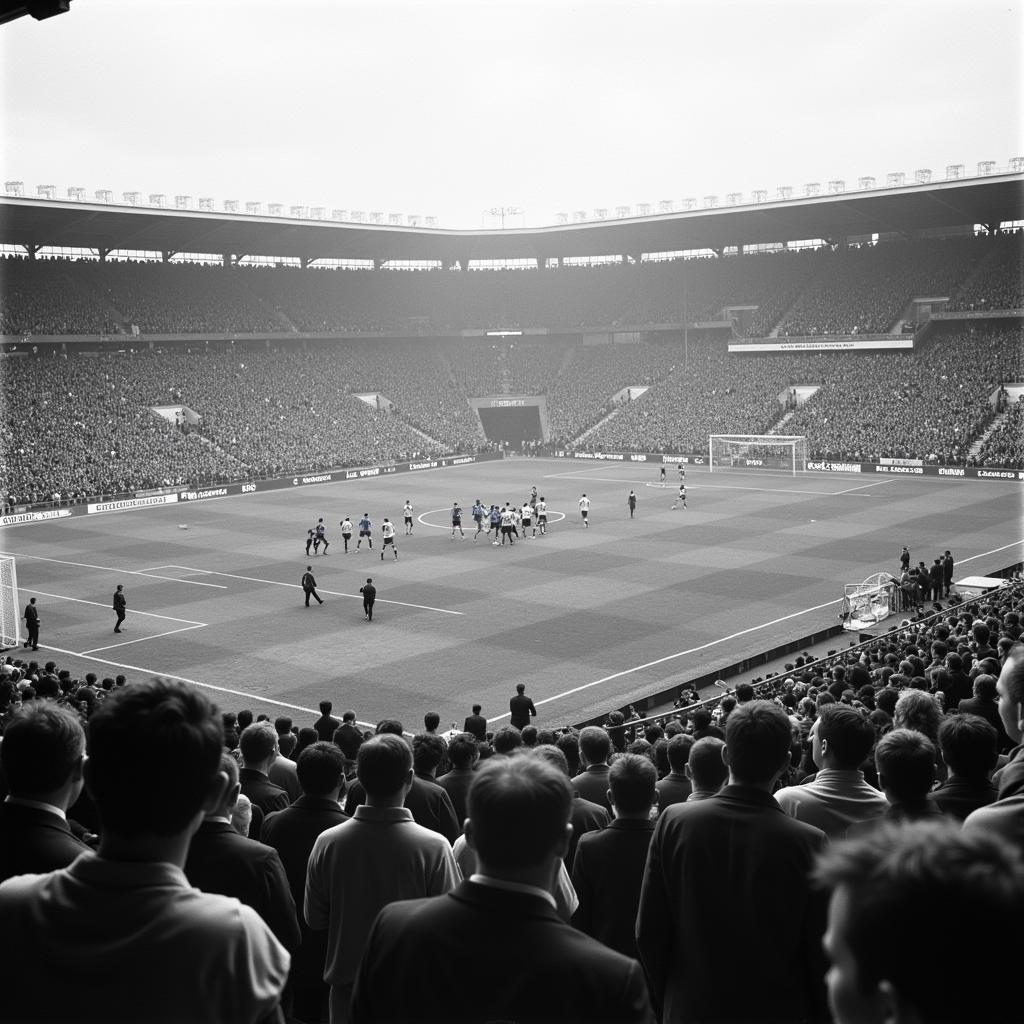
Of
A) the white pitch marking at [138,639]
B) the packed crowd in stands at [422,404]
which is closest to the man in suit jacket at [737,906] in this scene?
the white pitch marking at [138,639]

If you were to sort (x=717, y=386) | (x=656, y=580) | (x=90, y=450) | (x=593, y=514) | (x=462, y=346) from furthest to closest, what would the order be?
1. (x=462, y=346)
2. (x=717, y=386)
3. (x=90, y=450)
4. (x=593, y=514)
5. (x=656, y=580)

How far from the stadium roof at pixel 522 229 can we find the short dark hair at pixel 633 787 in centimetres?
6498

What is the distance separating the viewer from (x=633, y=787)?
607cm

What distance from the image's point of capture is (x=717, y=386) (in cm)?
8081

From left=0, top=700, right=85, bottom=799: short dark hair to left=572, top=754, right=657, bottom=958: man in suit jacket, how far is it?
9.33ft

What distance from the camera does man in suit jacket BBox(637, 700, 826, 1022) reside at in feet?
14.6

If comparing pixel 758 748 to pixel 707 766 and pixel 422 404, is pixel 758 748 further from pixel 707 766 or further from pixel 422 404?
Answer: pixel 422 404

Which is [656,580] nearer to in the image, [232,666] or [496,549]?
[496,549]

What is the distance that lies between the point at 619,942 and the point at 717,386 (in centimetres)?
7753

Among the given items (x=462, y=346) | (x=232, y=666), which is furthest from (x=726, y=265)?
(x=232, y=666)

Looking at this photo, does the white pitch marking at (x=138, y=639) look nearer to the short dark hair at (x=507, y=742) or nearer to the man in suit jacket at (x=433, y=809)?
the short dark hair at (x=507, y=742)

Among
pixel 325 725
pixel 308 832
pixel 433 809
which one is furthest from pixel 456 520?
pixel 308 832

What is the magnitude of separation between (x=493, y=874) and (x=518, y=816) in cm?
19

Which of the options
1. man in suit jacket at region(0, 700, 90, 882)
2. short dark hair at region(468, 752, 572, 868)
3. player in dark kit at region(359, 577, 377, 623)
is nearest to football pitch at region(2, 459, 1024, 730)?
player in dark kit at region(359, 577, 377, 623)
